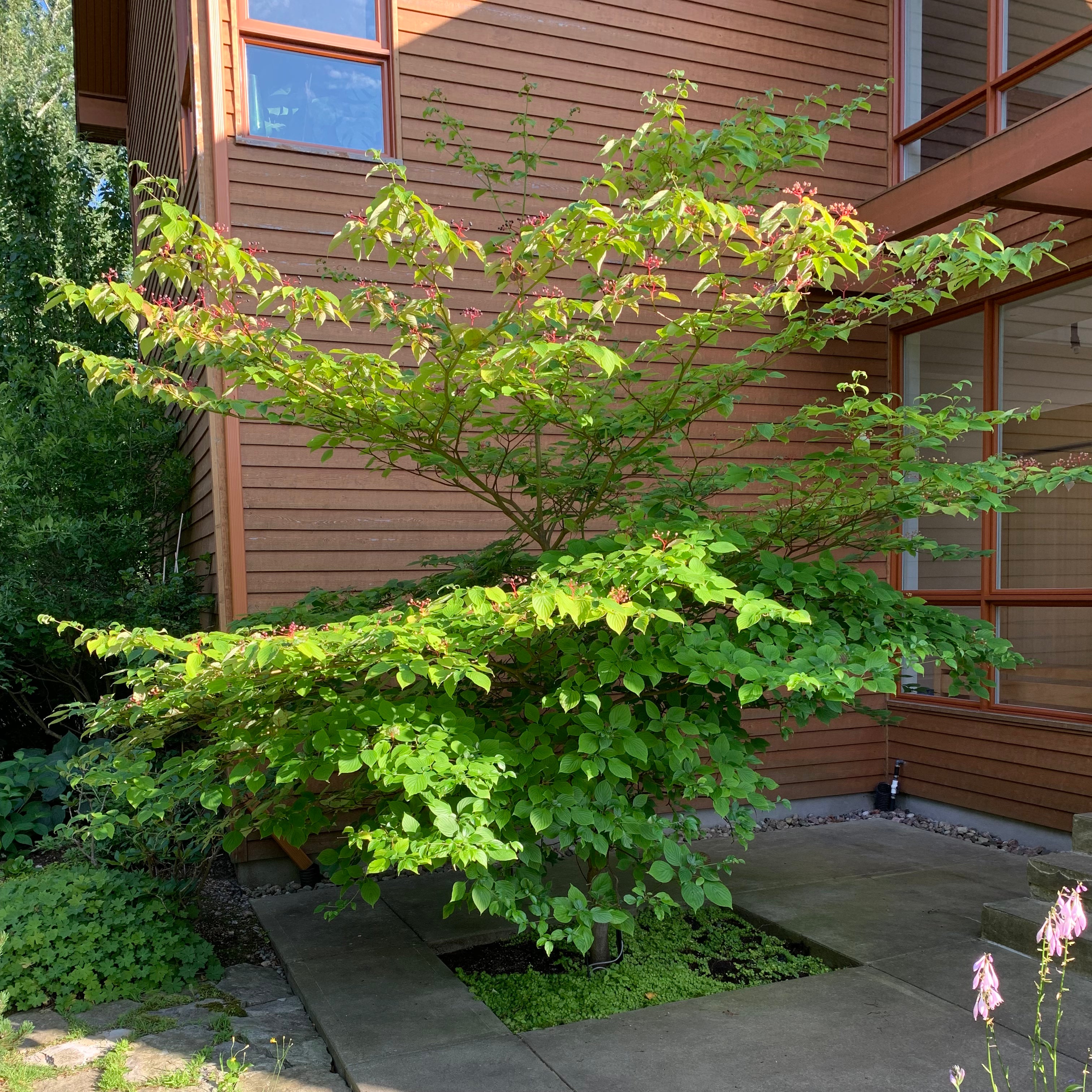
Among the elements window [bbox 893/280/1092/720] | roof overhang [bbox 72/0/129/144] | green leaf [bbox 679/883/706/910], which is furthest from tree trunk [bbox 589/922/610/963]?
roof overhang [bbox 72/0/129/144]

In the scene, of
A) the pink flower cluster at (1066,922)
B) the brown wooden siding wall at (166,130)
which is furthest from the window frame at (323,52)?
the pink flower cluster at (1066,922)

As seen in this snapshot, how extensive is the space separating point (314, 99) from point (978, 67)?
13.1ft

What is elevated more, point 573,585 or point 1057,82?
point 1057,82

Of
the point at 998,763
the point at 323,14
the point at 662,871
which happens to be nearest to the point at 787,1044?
the point at 662,871

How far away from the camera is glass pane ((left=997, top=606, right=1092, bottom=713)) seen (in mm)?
5074

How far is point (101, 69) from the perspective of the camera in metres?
9.75

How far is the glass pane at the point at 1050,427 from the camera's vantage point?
16.9 ft

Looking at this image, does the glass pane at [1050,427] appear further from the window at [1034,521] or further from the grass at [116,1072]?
the grass at [116,1072]

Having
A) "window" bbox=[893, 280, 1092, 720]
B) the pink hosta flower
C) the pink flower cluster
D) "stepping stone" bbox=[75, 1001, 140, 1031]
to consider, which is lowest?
"stepping stone" bbox=[75, 1001, 140, 1031]

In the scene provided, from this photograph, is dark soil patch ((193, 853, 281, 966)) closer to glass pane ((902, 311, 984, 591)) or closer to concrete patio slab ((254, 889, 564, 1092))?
concrete patio slab ((254, 889, 564, 1092))

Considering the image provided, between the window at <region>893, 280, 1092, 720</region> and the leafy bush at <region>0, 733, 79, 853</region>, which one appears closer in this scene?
the leafy bush at <region>0, 733, 79, 853</region>

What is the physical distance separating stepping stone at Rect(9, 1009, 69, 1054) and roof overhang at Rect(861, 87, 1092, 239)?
17.1 feet

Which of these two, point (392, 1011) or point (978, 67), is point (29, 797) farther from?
→ point (978, 67)

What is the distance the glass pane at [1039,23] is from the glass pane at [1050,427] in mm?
1371
